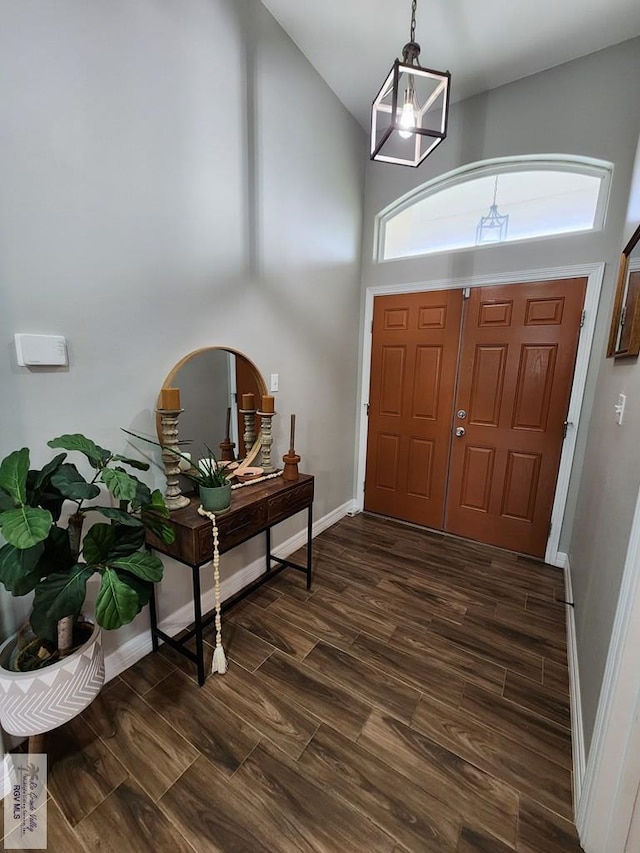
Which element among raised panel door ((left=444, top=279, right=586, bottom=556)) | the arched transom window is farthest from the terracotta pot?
the arched transom window

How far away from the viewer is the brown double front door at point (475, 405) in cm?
247

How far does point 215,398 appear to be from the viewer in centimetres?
192

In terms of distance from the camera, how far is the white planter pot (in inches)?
41.6

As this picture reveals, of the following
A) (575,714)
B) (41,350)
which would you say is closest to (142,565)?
(41,350)

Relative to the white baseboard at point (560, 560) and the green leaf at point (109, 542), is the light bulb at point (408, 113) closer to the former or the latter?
the green leaf at point (109, 542)

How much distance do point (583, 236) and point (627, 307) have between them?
87cm

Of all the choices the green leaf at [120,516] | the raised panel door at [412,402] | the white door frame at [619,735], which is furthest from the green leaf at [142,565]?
the raised panel door at [412,402]

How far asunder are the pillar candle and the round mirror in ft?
0.33

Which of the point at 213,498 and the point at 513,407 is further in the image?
the point at 513,407

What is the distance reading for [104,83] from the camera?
4.33 feet

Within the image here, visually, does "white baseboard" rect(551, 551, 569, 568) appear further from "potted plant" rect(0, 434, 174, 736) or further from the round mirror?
"potted plant" rect(0, 434, 174, 736)

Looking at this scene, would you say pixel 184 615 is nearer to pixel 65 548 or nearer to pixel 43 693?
pixel 43 693

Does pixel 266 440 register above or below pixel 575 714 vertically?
above

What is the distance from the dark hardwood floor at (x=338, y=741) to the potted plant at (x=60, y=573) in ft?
1.09
